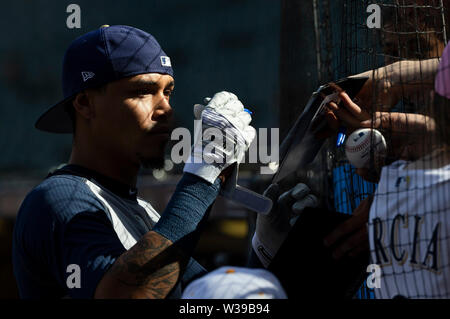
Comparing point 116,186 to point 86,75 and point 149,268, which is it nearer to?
point 86,75

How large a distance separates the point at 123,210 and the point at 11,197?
4.77m

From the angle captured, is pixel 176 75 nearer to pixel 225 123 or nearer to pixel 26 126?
pixel 26 126

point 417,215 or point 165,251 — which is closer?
point 417,215

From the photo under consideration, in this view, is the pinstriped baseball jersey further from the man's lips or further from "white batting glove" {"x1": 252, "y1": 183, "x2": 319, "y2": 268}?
the man's lips

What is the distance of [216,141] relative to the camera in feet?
5.82

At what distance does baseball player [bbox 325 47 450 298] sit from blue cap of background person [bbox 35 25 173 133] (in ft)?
3.19

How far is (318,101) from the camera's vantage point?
190 centimetres

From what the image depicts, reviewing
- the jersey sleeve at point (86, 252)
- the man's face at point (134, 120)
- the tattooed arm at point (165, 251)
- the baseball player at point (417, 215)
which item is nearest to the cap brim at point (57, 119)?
the man's face at point (134, 120)

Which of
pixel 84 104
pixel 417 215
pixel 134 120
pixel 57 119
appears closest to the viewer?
pixel 417 215

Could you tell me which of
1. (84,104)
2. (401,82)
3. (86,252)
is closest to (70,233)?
(86,252)

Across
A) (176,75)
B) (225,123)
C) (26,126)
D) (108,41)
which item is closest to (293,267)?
(225,123)

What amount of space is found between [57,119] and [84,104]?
281 mm
